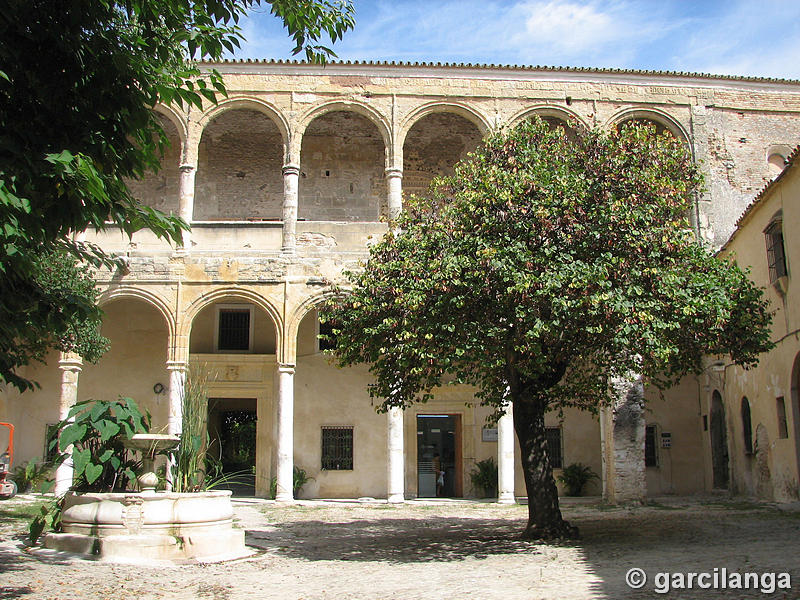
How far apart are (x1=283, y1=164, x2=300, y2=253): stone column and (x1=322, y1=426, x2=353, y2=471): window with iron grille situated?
4.71m

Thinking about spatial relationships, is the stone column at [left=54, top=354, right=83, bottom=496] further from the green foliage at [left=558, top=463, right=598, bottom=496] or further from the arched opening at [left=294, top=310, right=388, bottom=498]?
the green foliage at [left=558, top=463, right=598, bottom=496]

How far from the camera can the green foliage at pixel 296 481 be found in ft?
56.9

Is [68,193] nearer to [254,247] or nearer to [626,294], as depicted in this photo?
[626,294]

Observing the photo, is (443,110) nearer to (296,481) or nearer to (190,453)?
(296,481)

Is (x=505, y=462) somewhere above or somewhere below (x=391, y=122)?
below

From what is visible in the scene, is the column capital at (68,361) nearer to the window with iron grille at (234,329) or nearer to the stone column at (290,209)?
the window with iron grille at (234,329)

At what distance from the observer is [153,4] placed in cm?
533

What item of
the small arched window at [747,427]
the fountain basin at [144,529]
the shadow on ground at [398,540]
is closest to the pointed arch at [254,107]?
the shadow on ground at [398,540]

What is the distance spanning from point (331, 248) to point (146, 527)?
31.6 ft

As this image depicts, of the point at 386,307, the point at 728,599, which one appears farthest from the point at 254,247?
the point at 728,599

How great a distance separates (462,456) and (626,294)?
10.8m

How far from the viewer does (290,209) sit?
1686 cm

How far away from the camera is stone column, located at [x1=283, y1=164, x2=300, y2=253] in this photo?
1669 centimetres

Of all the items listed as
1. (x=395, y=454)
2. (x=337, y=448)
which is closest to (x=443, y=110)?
(x=395, y=454)
